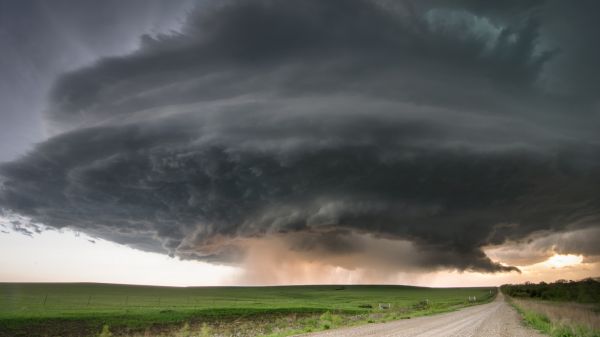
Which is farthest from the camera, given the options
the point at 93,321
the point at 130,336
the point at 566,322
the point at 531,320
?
the point at 93,321

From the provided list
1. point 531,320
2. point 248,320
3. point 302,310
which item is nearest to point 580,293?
point 302,310

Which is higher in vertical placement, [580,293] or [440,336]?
[580,293]

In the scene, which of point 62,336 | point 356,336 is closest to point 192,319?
point 62,336

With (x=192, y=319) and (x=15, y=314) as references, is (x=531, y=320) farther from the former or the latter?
(x=15, y=314)

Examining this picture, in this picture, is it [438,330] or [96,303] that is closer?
[438,330]

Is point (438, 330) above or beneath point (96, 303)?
beneath

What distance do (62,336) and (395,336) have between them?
39.8 m

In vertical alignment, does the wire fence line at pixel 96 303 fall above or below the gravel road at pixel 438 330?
above

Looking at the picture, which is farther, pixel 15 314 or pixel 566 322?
pixel 15 314

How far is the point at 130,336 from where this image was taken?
4944 cm

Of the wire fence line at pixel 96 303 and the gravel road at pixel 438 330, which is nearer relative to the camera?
the gravel road at pixel 438 330

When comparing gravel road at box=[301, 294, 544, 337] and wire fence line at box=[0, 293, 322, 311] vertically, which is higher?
wire fence line at box=[0, 293, 322, 311]

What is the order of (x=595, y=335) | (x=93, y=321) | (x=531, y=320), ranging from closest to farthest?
(x=595, y=335), (x=531, y=320), (x=93, y=321)

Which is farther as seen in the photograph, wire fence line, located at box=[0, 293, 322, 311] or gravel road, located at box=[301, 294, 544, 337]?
wire fence line, located at box=[0, 293, 322, 311]
